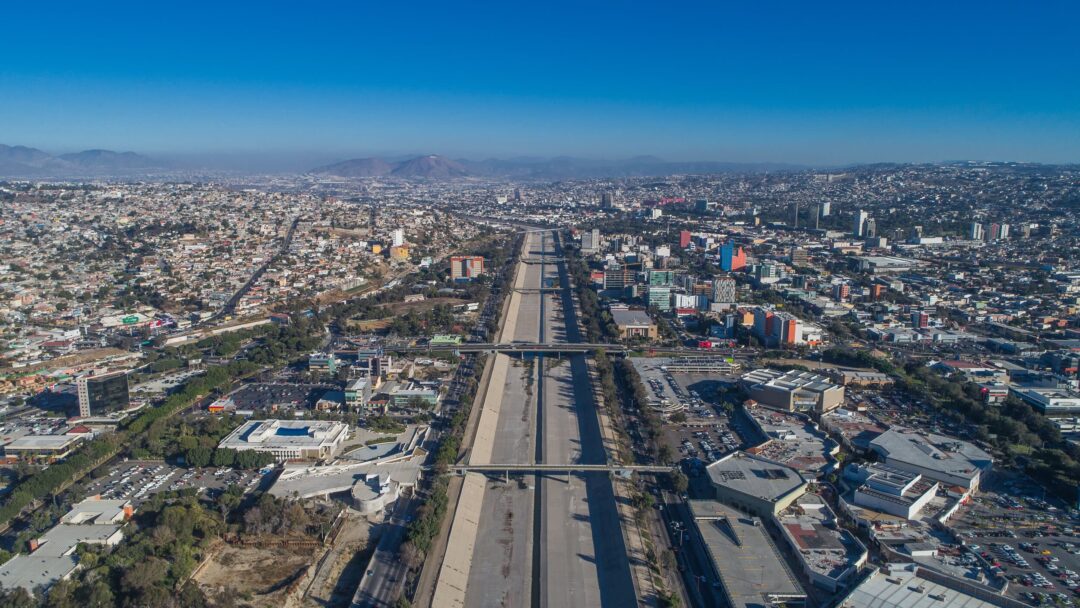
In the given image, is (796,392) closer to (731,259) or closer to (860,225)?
(731,259)

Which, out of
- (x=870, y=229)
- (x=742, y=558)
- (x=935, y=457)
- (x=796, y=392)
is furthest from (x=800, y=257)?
(x=742, y=558)

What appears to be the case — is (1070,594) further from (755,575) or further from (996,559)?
(755,575)

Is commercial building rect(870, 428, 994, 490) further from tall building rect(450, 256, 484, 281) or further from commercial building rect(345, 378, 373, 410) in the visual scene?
tall building rect(450, 256, 484, 281)

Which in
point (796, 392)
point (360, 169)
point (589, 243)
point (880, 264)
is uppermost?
point (360, 169)

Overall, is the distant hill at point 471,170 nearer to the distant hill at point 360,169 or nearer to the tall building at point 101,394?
the distant hill at point 360,169

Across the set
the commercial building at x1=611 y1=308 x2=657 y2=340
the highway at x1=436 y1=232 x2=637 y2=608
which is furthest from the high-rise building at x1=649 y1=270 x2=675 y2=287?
the highway at x1=436 y1=232 x2=637 y2=608
